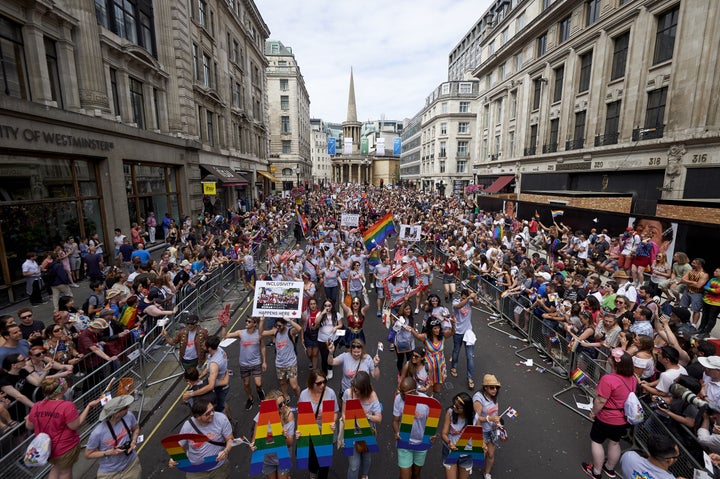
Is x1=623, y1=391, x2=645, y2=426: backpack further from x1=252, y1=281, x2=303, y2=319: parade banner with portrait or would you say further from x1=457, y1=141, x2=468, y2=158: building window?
x1=457, y1=141, x2=468, y2=158: building window

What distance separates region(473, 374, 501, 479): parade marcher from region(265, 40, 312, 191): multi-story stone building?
194 ft

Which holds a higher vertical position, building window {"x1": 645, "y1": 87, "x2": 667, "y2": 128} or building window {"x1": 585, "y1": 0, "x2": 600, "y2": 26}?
building window {"x1": 585, "y1": 0, "x2": 600, "y2": 26}

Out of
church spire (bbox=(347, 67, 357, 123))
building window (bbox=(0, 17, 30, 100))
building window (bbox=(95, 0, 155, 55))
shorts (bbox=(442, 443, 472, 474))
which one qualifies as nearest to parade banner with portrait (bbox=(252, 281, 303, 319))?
shorts (bbox=(442, 443, 472, 474))

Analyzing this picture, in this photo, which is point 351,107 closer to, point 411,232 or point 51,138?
point 411,232

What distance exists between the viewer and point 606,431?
4.84 m

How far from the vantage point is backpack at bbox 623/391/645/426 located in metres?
4.52

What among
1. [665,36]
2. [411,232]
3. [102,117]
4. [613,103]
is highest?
[665,36]

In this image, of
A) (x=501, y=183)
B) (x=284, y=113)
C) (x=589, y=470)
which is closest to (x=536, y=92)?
(x=501, y=183)

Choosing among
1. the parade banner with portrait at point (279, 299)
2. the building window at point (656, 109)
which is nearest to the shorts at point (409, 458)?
the parade banner with portrait at point (279, 299)

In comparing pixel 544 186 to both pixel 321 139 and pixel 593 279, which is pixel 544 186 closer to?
pixel 593 279

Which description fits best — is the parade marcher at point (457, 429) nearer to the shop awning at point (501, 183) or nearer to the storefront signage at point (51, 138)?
the storefront signage at point (51, 138)

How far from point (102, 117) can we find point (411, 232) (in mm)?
14232

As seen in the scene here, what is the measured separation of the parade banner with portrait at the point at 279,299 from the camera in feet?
22.4

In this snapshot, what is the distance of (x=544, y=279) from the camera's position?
9.27m
